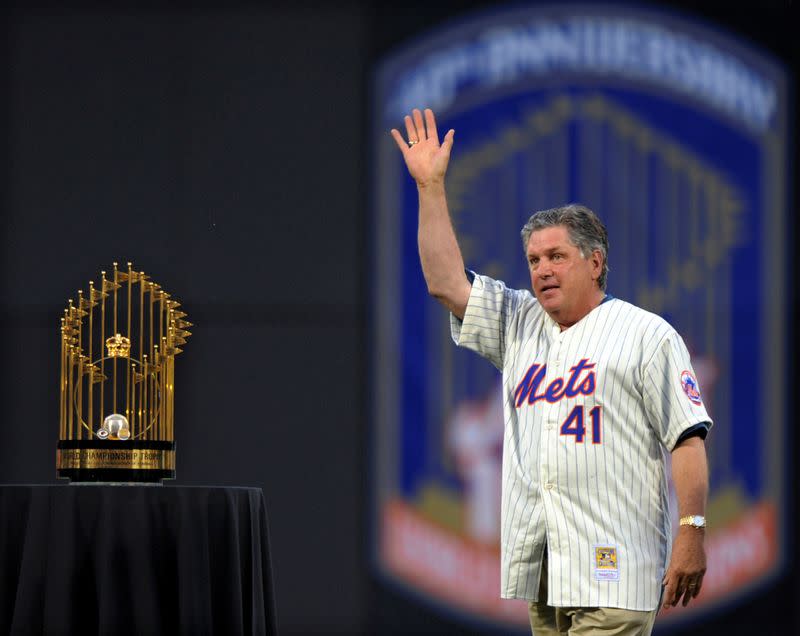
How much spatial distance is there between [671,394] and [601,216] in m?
2.97

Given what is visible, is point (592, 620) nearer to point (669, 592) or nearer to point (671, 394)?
point (669, 592)

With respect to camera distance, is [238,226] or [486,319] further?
[238,226]

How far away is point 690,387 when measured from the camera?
2.99 meters

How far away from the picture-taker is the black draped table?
10.1 feet

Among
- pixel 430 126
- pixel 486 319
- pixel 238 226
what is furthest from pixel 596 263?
pixel 238 226

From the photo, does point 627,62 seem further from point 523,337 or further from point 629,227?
point 523,337

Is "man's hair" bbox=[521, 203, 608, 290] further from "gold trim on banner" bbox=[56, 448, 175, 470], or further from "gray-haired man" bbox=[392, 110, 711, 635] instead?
"gold trim on banner" bbox=[56, 448, 175, 470]

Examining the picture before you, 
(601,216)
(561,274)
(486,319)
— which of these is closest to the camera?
(561,274)

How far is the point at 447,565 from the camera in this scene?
578cm

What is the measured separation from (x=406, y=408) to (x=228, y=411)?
0.76m

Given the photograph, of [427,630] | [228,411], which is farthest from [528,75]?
[427,630]

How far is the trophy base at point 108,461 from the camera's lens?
11.2 feet

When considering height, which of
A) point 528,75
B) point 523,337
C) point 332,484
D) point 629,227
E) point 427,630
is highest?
point 528,75

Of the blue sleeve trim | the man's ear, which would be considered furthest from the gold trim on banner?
the blue sleeve trim
